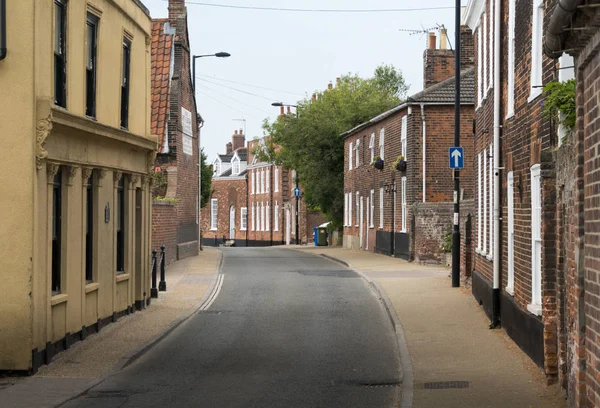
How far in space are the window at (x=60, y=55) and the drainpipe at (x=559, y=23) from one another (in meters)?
8.85

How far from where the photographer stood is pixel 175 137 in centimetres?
3669

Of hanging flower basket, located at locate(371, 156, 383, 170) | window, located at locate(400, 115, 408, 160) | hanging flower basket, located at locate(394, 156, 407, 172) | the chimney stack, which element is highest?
the chimney stack

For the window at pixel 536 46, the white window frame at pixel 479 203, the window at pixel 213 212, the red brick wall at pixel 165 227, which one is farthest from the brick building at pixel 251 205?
the window at pixel 536 46

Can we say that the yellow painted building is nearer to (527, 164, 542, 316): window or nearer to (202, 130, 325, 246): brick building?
(527, 164, 542, 316): window

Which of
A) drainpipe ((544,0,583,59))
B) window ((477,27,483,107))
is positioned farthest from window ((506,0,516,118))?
drainpipe ((544,0,583,59))

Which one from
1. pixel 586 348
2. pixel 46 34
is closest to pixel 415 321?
pixel 46 34

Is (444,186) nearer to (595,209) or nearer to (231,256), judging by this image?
(231,256)

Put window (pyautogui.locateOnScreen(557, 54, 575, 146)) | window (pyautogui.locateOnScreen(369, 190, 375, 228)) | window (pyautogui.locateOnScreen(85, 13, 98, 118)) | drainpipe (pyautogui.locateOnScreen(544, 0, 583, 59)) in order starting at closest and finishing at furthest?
drainpipe (pyautogui.locateOnScreen(544, 0, 583, 59))
window (pyautogui.locateOnScreen(557, 54, 575, 146))
window (pyautogui.locateOnScreen(85, 13, 98, 118))
window (pyautogui.locateOnScreen(369, 190, 375, 228))

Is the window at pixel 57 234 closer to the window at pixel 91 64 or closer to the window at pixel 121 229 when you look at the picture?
the window at pixel 91 64

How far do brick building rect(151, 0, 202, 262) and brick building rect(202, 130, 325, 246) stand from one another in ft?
98.1

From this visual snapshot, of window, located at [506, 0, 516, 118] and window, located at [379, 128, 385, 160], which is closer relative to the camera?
window, located at [506, 0, 516, 118]

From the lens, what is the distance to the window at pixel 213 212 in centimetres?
8925

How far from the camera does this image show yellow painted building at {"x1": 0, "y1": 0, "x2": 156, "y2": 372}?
13188 millimetres

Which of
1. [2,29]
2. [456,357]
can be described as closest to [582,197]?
[456,357]
